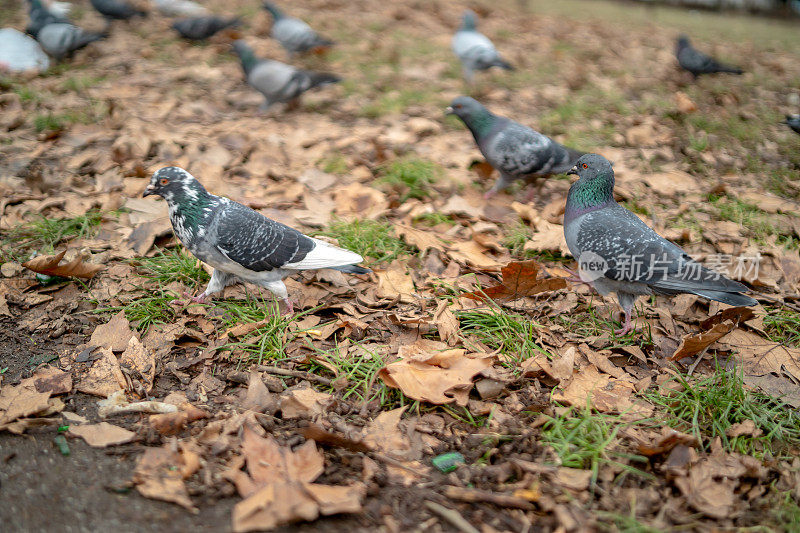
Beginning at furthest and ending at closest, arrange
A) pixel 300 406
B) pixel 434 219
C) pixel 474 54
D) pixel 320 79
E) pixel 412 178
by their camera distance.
Answer: 1. pixel 474 54
2. pixel 320 79
3. pixel 412 178
4. pixel 434 219
5. pixel 300 406

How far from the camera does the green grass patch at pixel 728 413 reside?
98.2 inches

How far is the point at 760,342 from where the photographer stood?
305 cm

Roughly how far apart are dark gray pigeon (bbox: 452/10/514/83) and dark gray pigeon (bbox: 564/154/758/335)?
3.67 m

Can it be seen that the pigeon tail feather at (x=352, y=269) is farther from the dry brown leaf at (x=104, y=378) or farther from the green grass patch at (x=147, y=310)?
the dry brown leaf at (x=104, y=378)

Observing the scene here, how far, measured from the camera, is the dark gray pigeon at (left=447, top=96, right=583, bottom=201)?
4379mm

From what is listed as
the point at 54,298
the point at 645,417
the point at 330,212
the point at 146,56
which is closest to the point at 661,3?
the point at 146,56

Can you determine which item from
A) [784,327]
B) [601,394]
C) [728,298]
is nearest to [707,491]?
[601,394]

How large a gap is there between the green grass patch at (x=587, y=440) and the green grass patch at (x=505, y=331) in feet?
1.43

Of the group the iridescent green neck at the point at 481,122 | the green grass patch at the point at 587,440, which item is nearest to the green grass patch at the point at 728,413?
the green grass patch at the point at 587,440

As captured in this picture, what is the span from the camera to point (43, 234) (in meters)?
3.70

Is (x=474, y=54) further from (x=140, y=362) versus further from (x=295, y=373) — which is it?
(x=140, y=362)

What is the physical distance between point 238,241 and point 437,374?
1318 mm

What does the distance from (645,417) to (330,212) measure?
2531 mm

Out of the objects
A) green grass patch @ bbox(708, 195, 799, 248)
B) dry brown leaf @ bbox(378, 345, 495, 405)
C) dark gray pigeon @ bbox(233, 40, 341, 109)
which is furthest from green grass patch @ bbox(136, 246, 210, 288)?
green grass patch @ bbox(708, 195, 799, 248)
